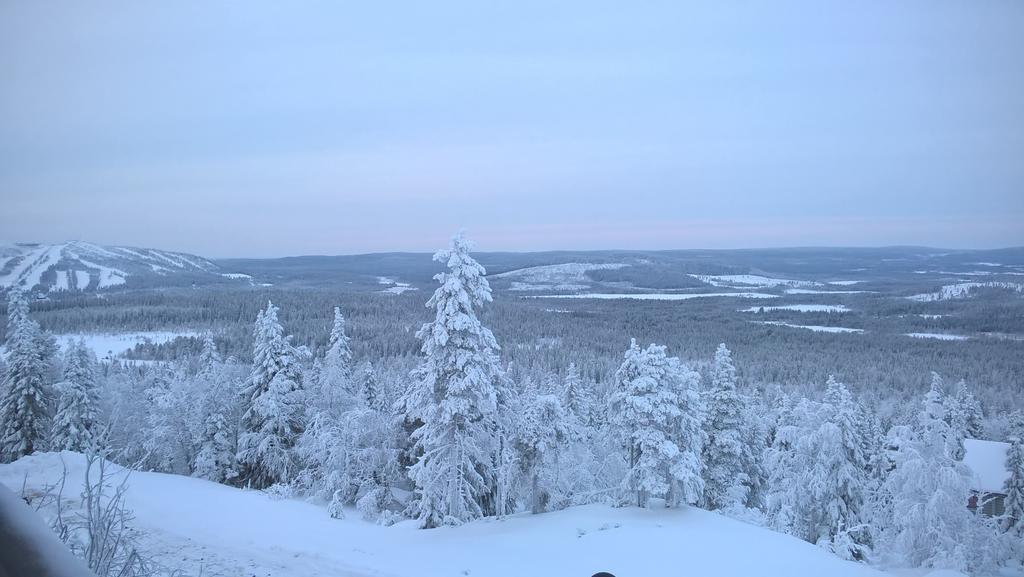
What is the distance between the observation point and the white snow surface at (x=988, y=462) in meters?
35.3

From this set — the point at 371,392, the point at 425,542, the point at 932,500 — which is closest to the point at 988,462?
the point at 932,500

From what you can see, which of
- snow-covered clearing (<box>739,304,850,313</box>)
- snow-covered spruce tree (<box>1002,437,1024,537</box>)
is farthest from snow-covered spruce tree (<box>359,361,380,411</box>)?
snow-covered clearing (<box>739,304,850,313</box>)

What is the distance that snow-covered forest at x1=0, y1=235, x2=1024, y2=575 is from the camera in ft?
63.4

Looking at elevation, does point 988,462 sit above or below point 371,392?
below

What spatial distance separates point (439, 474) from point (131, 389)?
99.7ft

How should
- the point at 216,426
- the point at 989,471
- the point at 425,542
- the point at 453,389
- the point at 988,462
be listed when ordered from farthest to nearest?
the point at 988,462
the point at 989,471
the point at 216,426
the point at 453,389
the point at 425,542

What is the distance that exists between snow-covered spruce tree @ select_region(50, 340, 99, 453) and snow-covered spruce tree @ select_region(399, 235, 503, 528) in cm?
1942

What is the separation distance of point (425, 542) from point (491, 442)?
20.6 feet

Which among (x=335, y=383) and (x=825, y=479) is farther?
(x=335, y=383)

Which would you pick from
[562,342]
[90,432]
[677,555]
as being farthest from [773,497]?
[562,342]

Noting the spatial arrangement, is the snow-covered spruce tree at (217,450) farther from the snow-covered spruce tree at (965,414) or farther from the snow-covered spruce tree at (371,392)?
the snow-covered spruce tree at (965,414)

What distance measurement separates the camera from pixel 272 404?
2703 centimetres

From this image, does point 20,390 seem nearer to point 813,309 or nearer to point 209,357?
point 209,357

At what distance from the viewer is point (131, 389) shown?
37312mm
